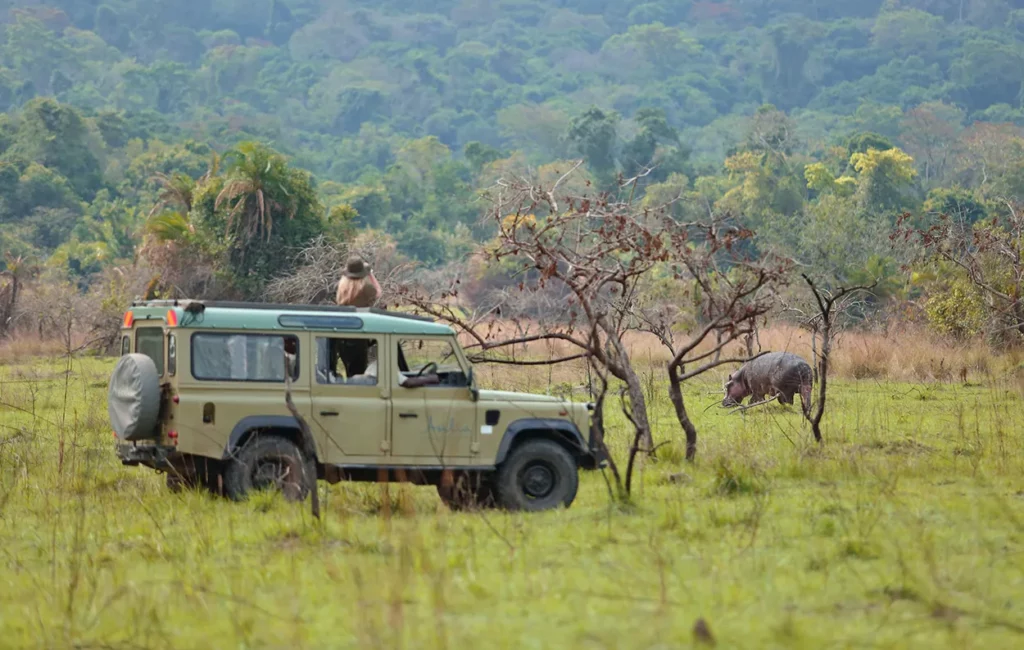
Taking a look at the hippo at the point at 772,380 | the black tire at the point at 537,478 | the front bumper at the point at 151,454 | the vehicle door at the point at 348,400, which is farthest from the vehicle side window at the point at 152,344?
the hippo at the point at 772,380

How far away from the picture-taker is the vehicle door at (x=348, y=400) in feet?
35.1

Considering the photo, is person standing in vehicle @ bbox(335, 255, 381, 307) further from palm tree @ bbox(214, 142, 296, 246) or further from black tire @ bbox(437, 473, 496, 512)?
palm tree @ bbox(214, 142, 296, 246)

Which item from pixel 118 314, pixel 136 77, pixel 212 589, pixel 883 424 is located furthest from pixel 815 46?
pixel 212 589

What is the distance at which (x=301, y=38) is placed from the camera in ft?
584

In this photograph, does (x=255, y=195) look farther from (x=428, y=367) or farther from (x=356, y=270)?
(x=428, y=367)

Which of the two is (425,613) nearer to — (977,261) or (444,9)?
(977,261)

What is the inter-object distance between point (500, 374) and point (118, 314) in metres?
14.1

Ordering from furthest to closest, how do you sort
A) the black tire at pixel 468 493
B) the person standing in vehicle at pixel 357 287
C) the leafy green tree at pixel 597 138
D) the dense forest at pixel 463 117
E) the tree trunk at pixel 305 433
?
the leafy green tree at pixel 597 138
the dense forest at pixel 463 117
the person standing in vehicle at pixel 357 287
the black tire at pixel 468 493
the tree trunk at pixel 305 433

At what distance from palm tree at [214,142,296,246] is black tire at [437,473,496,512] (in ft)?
80.7

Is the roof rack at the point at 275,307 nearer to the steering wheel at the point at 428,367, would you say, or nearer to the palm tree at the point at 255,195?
the steering wheel at the point at 428,367

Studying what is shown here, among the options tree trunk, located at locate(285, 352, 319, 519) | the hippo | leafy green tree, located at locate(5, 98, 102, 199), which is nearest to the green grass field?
tree trunk, located at locate(285, 352, 319, 519)

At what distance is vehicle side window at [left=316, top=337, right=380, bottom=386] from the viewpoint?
35.6 feet

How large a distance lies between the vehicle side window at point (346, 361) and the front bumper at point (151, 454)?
3.88 feet

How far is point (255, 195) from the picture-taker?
35375mm
